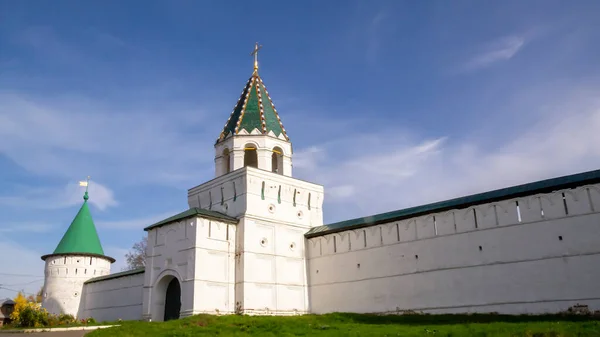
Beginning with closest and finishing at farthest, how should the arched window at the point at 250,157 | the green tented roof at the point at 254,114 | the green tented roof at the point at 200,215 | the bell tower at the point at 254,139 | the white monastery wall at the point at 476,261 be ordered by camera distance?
1. the white monastery wall at the point at 476,261
2. the green tented roof at the point at 200,215
3. the bell tower at the point at 254,139
4. the green tented roof at the point at 254,114
5. the arched window at the point at 250,157

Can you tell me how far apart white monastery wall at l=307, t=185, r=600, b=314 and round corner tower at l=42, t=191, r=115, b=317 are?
15.5 m

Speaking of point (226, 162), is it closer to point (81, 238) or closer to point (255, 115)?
point (255, 115)

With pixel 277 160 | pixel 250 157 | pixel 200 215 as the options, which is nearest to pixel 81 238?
pixel 250 157

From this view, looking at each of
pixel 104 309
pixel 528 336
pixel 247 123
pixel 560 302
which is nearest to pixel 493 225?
pixel 560 302

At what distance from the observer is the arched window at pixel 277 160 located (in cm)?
2575

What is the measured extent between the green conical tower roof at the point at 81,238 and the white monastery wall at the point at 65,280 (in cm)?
41

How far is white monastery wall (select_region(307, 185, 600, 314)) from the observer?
16641mm

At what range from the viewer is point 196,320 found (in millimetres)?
18734

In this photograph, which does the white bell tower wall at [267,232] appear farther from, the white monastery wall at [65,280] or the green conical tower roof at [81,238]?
the white monastery wall at [65,280]

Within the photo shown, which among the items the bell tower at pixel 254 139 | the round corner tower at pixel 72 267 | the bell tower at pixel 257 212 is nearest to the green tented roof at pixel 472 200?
the bell tower at pixel 257 212

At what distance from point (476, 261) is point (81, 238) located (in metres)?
24.1

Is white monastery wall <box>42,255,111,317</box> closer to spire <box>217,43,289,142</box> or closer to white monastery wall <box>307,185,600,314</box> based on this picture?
spire <box>217,43,289,142</box>

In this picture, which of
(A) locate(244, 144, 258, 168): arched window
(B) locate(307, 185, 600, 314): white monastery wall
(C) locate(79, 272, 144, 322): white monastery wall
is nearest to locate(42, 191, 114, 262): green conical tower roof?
(C) locate(79, 272, 144, 322): white monastery wall

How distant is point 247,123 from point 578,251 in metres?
15.7
